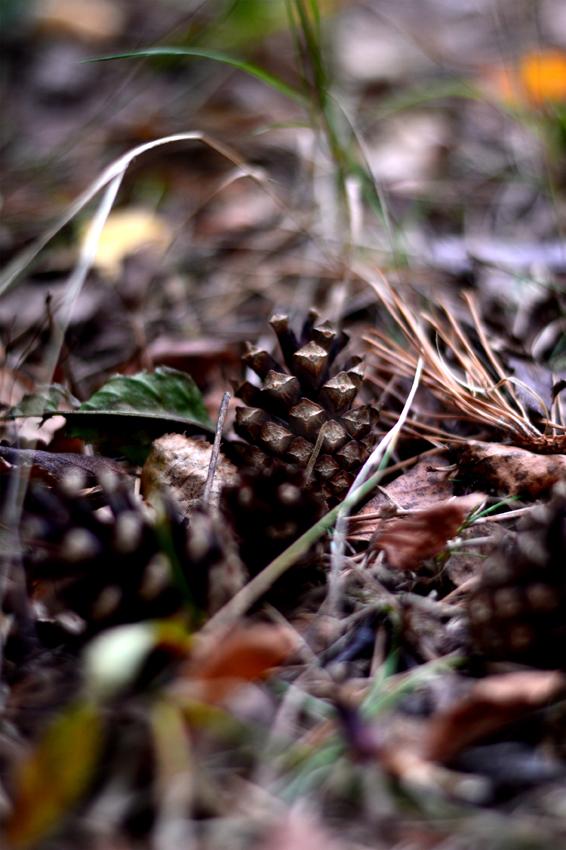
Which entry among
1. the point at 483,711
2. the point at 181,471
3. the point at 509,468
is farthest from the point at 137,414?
the point at 483,711

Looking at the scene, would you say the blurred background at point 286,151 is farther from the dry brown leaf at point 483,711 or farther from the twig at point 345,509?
the dry brown leaf at point 483,711

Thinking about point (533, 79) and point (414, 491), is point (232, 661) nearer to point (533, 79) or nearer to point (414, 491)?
point (414, 491)

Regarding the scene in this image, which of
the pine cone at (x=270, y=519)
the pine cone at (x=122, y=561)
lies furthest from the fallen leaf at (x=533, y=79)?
the pine cone at (x=122, y=561)

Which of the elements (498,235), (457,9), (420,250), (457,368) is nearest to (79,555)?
(457,368)

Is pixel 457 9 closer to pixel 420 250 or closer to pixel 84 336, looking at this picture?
pixel 420 250

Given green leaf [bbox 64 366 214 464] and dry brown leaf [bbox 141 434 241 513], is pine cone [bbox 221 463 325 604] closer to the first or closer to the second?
dry brown leaf [bbox 141 434 241 513]

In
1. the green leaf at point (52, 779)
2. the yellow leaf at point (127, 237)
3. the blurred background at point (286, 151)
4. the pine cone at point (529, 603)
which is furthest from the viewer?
the yellow leaf at point (127, 237)
